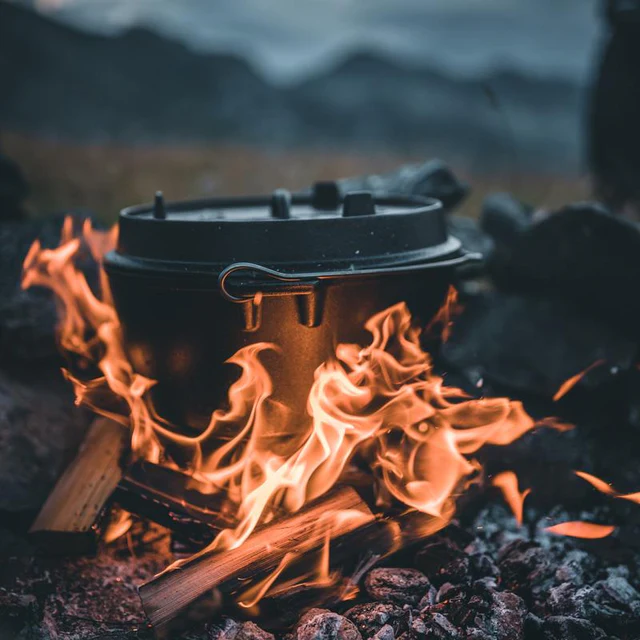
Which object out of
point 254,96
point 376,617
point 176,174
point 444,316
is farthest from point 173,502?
point 254,96

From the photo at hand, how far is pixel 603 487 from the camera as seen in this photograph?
2451 millimetres

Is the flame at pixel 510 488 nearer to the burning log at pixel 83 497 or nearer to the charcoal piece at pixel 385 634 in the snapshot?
the charcoal piece at pixel 385 634

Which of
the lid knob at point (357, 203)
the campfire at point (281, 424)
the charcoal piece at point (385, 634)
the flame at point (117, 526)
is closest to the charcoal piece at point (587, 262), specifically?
the campfire at point (281, 424)

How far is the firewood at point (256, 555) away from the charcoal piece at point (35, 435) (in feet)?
2.64

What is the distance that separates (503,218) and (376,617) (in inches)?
97.5

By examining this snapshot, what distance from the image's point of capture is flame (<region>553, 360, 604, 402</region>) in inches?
105

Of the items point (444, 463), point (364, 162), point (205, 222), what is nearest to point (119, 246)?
point (205, 222)

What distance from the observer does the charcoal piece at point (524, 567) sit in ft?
6.46

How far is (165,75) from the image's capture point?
51.6 m

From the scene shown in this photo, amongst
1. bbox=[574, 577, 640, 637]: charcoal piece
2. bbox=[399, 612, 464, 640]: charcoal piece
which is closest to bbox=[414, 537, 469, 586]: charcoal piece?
bbox=[399, 612, 464, 640]: charcoal piece

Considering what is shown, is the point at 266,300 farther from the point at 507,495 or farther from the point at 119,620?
the point at 507,495

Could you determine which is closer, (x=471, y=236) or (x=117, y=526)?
(x=117, y=526)

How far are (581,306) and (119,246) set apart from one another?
2.13 meters

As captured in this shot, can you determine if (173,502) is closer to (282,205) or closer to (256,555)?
(256,555)
